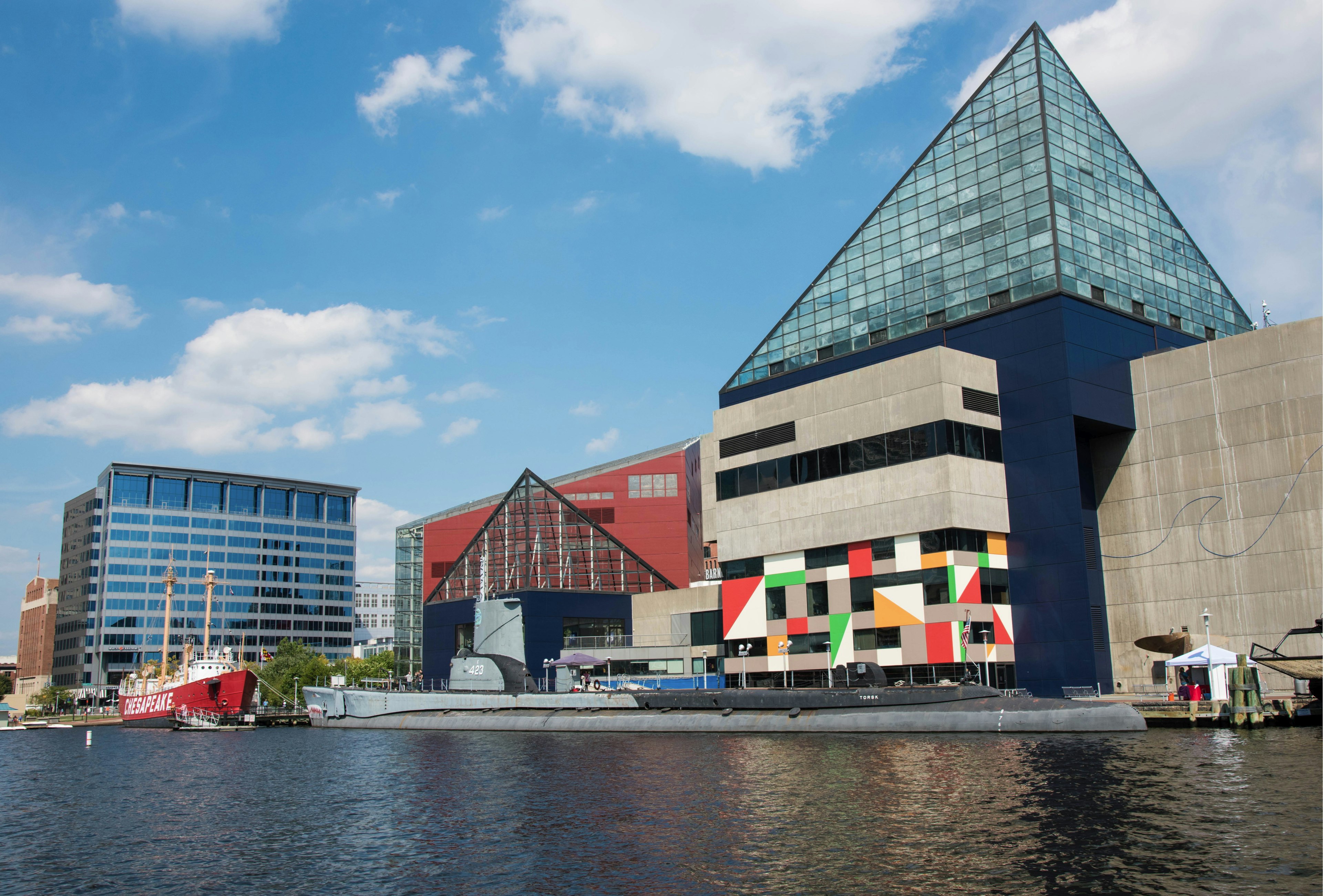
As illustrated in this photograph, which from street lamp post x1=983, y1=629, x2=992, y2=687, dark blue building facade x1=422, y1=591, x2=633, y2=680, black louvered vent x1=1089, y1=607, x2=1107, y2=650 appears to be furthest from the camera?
dark blue building facade x1=422, y1=591, x2=633, y2=680

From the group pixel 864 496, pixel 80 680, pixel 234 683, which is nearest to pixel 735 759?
pixel 864 496

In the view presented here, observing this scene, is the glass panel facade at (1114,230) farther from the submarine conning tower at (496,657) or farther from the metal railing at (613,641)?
the metal railing at (613,641)

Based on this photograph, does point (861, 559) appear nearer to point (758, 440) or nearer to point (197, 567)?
point (758, 440)

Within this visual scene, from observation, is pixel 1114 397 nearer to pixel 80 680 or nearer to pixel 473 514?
pixel 473 514

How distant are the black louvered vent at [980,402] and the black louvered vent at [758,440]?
1203 centimetres

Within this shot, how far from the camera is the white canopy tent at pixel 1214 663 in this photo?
4406cm

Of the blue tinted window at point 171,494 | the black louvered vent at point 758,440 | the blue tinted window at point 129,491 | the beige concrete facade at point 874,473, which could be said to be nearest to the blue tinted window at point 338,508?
the blue tinted window at point 171,494

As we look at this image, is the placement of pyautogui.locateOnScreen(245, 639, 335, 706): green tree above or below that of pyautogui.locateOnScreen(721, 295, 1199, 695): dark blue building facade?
below

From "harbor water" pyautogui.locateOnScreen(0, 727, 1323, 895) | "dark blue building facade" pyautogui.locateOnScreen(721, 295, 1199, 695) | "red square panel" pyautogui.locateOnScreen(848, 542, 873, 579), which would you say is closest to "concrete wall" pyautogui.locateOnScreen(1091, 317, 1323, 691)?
"dark blue building facade" pyautogui.locateOnScreen(721, 295, 1199, 695)

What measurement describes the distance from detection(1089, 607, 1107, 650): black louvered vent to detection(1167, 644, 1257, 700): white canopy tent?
427 inches

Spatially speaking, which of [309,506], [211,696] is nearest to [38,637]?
[309,506]

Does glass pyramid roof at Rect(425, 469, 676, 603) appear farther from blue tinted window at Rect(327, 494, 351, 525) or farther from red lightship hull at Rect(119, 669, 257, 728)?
blue tinted window at Rect(327, 494, 351, 525)

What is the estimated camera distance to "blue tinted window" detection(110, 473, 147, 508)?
15988 cm

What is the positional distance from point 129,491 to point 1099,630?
151909 mm
